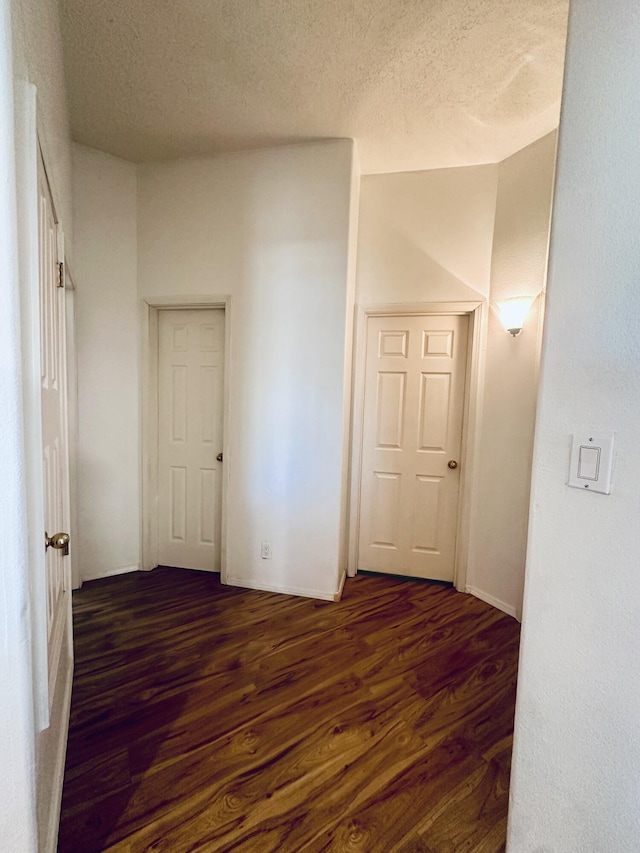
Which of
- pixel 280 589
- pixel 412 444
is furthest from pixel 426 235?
pixel 280 589

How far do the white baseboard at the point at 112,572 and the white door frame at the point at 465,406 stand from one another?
1649 millimetres

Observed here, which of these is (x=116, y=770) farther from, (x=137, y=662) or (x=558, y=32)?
(x=558, y=32)

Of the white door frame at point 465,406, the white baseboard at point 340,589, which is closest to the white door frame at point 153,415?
the white baseboard at point 340,589

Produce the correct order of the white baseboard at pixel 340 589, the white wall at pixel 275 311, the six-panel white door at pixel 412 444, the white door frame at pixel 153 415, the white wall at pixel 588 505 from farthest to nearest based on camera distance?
1. the six-panel white door at pixel 412 444
2. the white door frame at pixel 153 415
3. the white baseboard at pixel 340 589
4. the white wall at pixel 275 311
5. the white wall at pixel 588 505

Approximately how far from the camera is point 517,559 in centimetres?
235

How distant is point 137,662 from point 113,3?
2.99 m

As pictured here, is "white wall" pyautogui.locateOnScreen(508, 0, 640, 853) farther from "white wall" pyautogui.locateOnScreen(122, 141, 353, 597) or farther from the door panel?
"white wall" pyautogui.locateOnScreen(122, 141, 353, 597)

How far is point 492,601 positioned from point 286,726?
1668mm

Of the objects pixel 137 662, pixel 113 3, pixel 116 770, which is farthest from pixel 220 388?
pixel 116 770

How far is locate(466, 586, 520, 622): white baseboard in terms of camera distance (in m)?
2.38

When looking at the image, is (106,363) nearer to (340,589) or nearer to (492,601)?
(340,589)

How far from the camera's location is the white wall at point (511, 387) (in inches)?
89.0

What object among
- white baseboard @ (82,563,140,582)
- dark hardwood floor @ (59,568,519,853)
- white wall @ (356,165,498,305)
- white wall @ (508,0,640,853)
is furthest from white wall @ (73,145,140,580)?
white wall @ (508,0,640,853)

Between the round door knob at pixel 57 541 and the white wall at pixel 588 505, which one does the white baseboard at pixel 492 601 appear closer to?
the white wall at pixel 588 505
